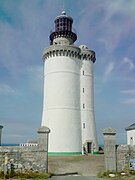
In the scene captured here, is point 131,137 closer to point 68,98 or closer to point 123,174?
point 68,98

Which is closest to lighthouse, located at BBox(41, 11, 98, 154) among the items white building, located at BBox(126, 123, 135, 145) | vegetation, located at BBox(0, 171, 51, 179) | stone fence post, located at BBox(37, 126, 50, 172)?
white building, located at BBox(126, 123, 135, 145)

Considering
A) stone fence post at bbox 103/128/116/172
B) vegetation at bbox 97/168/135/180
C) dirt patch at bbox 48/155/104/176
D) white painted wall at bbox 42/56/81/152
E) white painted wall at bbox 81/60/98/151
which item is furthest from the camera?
white painted wall at bbox 81/60/98/151

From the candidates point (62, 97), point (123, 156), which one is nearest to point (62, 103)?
point (62, 97)

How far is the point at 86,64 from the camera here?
108 ft

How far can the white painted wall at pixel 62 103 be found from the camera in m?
28.9

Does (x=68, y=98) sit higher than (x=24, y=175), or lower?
higher

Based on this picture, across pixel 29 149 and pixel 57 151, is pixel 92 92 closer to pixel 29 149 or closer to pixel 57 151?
pixel 57 151

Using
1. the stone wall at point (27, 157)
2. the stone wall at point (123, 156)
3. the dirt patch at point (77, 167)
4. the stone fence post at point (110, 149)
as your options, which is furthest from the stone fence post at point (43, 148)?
the stone wall at point (123, 156)

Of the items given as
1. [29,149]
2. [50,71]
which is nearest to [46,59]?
[50,71]

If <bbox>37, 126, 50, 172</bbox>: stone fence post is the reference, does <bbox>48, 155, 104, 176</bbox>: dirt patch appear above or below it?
below

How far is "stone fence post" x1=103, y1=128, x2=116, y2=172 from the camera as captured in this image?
13946mm

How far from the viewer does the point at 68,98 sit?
2998cm

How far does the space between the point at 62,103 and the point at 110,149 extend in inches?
632

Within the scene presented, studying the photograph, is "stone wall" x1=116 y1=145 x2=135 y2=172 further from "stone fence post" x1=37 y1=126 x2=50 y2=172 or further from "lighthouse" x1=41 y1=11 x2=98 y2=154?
"lighthouse" x1=41 y1=11 x2=98 y2=154
